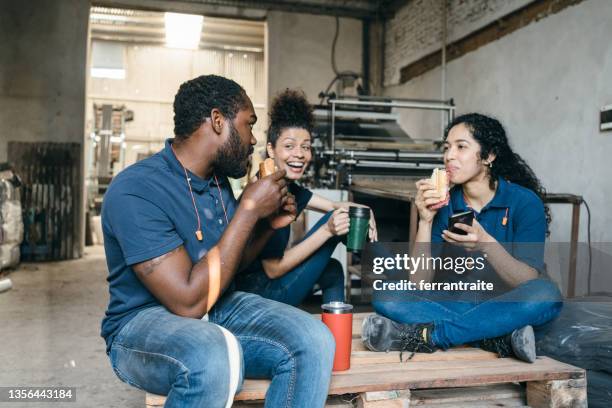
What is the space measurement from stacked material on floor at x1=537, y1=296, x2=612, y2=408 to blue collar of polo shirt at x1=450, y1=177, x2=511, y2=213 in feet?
1.87

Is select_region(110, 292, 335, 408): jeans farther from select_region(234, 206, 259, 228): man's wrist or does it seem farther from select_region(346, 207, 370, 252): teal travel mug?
select_region(346, 207, 370, 252): teal travel mug

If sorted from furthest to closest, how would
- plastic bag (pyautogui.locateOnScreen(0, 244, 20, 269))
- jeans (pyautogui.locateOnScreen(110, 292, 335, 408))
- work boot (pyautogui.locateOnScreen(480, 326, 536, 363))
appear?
1. plastic bag (pyautogui.locateOnScreen(0, 244, 20, 269))
2. work boot (pyautogui.locateOnScreen(480, 326, 536, 363))
3. jeans (pyautogui.locateOnScreen(110, 292, 335, 408))

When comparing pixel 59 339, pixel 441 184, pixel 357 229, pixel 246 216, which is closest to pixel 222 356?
pixel 246 216

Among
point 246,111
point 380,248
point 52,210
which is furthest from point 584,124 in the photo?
point 52,210

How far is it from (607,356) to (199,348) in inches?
66.3

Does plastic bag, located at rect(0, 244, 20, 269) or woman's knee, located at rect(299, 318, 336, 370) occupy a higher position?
woman's knee, located at rect(299, 318, 336, 370)

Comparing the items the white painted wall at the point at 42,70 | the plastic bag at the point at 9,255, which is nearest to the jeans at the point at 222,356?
the plastic bag at the point at 9,255

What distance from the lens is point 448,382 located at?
1.89m

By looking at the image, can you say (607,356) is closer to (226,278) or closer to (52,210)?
(226,278)

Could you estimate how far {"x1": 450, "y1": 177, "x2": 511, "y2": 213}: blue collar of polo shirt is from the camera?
8.14 feet

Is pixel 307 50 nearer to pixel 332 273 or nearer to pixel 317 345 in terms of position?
pixel 332 273

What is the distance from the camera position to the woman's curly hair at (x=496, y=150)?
2588 millimetres

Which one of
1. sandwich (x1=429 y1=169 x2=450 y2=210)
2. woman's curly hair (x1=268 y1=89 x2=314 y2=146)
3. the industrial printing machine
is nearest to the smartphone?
sandwich (x1=429 y1=169 x2=450 y2=210)

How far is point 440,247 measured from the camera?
2.60 meters
